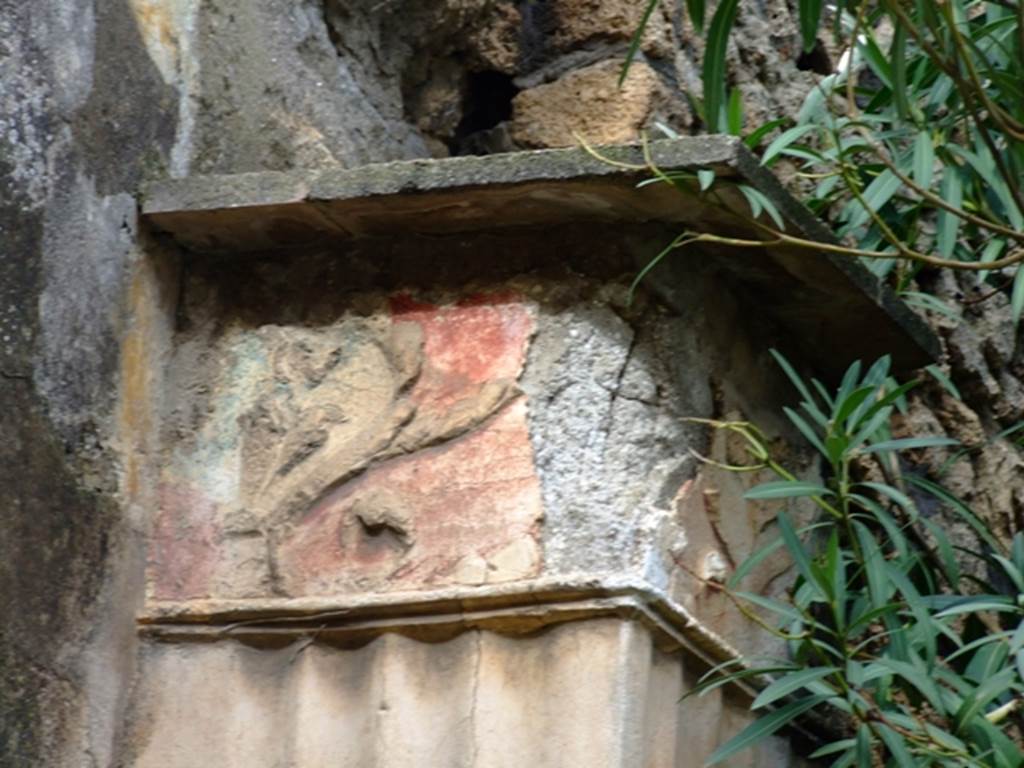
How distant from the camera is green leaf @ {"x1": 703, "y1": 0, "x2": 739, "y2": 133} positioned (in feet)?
9.05

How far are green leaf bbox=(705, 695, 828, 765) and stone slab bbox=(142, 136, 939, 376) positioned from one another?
589 mm

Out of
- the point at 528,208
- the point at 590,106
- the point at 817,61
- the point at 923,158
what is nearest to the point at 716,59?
the point at 528,208

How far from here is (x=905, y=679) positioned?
9.62 feet

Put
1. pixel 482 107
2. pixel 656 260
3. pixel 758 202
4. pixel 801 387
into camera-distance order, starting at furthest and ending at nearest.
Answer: pixel 482 107 → pixel 801 387 → pixel 656 260 → pixel 758 202

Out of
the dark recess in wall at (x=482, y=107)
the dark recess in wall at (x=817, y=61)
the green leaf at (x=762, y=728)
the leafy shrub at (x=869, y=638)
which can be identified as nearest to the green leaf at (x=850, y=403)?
the leafy shrub at (x=869, y=638)

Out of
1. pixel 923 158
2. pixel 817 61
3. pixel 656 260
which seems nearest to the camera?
pixel 656 260

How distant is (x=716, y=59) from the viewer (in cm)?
283

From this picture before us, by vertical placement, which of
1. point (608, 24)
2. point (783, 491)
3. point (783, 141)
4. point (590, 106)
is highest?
point (608, 24)

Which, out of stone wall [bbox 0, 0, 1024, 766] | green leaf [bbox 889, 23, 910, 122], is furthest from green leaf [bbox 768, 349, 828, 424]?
green leaf [bbox 889, 23, 910, 122]

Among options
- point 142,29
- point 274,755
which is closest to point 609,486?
point 274,755

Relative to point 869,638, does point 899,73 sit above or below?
above

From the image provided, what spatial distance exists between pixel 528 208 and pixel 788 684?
706 millimetres

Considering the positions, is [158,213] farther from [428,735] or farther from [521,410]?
[428,735]

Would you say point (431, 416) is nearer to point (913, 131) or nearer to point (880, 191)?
point (880, 191)
